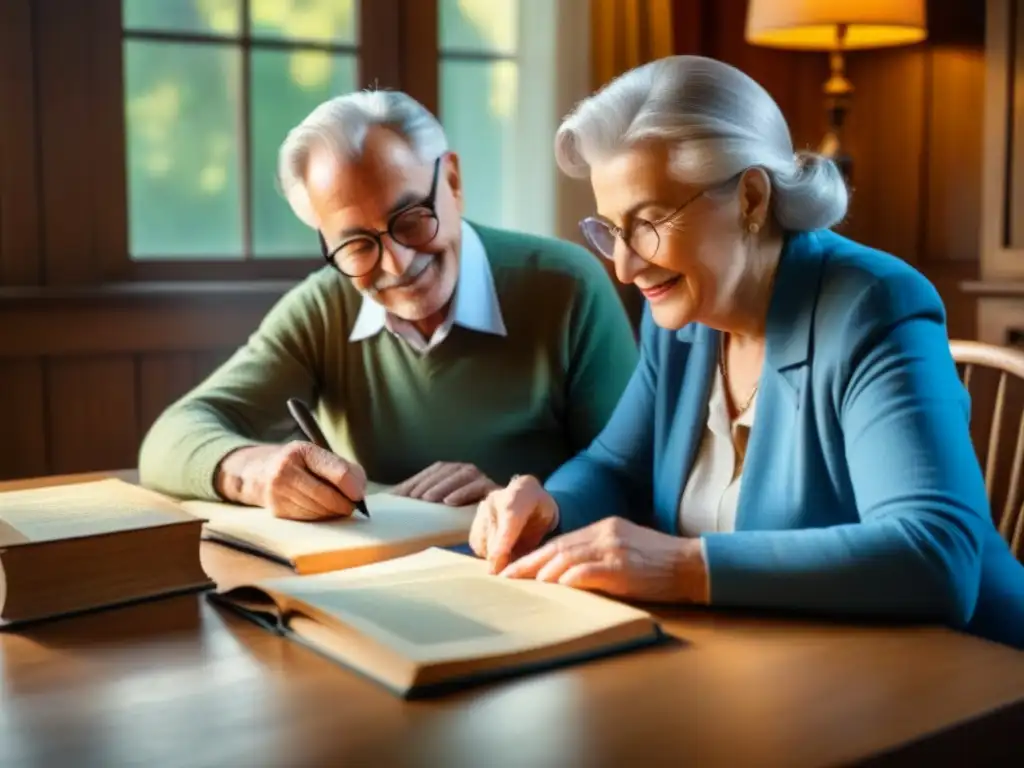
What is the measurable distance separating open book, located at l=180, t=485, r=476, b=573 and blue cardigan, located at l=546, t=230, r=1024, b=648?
14cm

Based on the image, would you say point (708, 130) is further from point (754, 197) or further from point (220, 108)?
point (220, 108)

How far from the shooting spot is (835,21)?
298 centimetres

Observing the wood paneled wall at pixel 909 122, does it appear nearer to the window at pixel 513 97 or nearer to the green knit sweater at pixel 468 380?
the window at pixel 513 97

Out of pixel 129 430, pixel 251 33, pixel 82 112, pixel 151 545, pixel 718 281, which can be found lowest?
pixel 129 430

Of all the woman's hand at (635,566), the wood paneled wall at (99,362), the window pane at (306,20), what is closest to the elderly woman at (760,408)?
the woman's hand at (635,566)

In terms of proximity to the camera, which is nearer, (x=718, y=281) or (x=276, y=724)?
(x=276, y=724)

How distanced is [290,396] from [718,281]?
2.66 ft

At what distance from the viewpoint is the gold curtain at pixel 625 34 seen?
321 cm

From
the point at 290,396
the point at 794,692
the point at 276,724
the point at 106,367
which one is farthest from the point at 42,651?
the point at 106,367

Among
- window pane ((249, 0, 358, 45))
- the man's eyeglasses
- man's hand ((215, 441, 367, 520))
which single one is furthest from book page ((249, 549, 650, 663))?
window pane ((249, 0, 358, 45))

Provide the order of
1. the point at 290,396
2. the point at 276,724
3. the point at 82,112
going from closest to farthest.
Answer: the point at 276,724 < the point at 290,396 < the point at 82,112

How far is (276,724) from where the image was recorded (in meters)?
0.80

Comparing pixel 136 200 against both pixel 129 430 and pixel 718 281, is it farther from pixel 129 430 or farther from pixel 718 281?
pixel 718 281

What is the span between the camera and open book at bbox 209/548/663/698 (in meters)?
0.87
